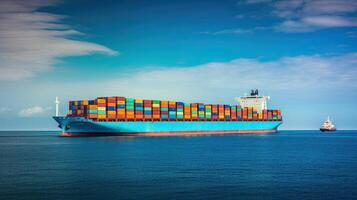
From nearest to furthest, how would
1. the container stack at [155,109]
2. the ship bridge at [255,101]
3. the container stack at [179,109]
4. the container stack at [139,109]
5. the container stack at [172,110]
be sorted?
the container stack at [139,109], the container stack at [155,109], the container stack at [172,110], the container stack at [179,109], the ship bridge at [255,101]

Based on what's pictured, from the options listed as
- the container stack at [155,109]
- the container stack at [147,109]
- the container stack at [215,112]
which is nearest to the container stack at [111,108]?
the container stack at [147,109]

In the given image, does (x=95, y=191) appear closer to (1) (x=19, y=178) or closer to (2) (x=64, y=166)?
(1) (x=19, y=178)

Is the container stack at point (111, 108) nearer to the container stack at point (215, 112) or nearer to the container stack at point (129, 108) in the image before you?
the container stack at point (129, 108)

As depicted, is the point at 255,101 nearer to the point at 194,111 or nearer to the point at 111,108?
the point at 194,111

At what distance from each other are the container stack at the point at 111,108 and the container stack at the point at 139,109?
17.7 feet

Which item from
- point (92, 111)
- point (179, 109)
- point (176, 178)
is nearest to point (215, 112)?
point (179, 109)

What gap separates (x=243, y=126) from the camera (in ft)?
373

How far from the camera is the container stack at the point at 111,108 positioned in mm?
79812

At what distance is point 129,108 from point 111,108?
4.40m

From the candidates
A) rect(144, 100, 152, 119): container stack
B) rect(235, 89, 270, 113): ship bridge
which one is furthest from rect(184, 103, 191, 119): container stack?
rect(235, 89, 270, 113): ship bridge

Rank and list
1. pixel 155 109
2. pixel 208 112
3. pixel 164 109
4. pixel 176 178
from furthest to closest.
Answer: pixel 208 112
pixel 164 109
pixel 155 109
pixel 176 178

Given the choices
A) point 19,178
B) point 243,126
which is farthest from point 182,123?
point 19,178

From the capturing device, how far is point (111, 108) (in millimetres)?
80125

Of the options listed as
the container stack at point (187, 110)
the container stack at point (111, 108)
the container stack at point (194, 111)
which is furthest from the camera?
the container stack at point (194, 111)
